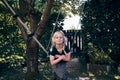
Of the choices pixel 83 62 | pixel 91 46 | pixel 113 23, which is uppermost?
pixel 113 23

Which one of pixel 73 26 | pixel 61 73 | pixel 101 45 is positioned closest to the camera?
pixel 61 73

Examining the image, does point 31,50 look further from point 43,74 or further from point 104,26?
point 104,26

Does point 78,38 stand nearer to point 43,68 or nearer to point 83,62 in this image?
point 83,62

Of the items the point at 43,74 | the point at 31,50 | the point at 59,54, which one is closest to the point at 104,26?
the point at 43,74

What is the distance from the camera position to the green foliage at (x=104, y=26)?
10.5 m

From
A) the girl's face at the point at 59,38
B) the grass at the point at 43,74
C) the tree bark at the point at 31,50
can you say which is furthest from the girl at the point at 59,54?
the grass at the point at 43,74

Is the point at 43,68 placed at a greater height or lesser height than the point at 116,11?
lesser

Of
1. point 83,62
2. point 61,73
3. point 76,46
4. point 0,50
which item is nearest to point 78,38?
point 76,46

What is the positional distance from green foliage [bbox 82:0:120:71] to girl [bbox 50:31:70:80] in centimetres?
507

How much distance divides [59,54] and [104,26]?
5.21 m

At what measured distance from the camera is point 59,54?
18.8ft

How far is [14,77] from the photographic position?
966cm

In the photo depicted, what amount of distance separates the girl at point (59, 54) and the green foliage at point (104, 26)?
5.07 metres

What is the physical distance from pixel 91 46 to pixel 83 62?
2.77 feet
